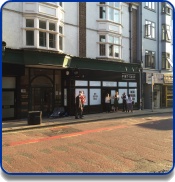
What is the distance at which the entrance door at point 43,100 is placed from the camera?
1366 centimetres

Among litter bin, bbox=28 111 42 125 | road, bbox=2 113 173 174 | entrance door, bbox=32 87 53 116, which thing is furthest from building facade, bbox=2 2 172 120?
road, bbox=2 113 173 174

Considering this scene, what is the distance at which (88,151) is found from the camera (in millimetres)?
6277

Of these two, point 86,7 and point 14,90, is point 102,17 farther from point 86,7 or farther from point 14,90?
point 14,90

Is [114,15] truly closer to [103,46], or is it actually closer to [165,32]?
[103,46]

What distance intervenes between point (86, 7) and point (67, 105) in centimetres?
668

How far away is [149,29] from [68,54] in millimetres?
9392

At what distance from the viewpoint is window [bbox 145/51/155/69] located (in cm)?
1965

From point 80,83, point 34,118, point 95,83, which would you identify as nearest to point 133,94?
point 95,83

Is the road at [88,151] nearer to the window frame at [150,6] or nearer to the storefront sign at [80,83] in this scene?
the storefront sign at [80,83]

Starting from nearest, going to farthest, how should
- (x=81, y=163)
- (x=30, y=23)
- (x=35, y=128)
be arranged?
(x=81, y=163) → (x=35, y=128) → (x=30, y=23)

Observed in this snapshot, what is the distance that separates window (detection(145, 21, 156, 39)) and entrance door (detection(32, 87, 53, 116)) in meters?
10.4

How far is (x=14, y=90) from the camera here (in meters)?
12.7

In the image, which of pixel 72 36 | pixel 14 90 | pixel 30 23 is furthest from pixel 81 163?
pixel 72 36

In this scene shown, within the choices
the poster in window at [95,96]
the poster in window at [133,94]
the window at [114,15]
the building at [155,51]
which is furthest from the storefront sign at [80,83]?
the building at [155,51]
